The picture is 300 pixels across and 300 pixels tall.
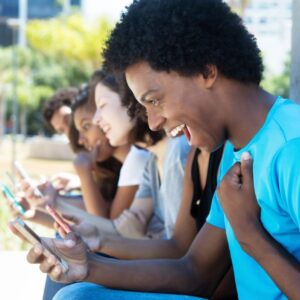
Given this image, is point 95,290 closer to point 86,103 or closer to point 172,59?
point 172,59

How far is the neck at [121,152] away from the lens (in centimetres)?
388

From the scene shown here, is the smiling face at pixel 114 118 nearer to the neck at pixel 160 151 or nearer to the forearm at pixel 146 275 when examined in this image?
the neck at pixel 160 151

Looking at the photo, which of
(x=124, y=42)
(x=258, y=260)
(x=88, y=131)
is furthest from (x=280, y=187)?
(x=88, y=131)

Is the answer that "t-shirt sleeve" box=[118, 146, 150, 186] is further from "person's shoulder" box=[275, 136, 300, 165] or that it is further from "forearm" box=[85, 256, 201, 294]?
"person's shoulder" box=[275, 136, 300, 165]

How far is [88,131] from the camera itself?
4121 mm

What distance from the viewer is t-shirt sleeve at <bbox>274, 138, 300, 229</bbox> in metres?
1.64

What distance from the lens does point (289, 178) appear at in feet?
5.41

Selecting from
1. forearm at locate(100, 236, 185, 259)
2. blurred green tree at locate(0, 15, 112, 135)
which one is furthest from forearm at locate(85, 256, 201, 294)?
blurred green tree at locate(0, 15, 112, 135)

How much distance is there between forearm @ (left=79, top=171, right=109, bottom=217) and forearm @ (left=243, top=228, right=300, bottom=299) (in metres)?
2.32

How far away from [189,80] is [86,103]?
234cm

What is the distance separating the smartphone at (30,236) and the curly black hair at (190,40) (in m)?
0.53

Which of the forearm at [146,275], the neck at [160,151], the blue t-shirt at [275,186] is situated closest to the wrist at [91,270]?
the forearm at [146,275]

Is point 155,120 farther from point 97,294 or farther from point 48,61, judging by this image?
point 48,61

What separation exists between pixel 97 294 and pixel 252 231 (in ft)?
1.63
